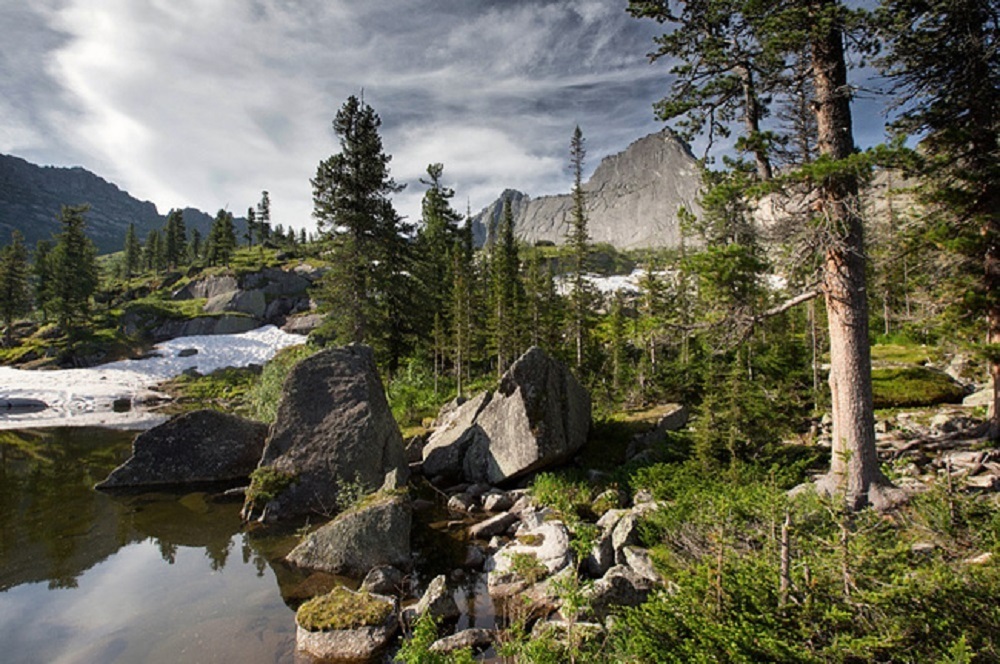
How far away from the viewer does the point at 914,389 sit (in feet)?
69.5

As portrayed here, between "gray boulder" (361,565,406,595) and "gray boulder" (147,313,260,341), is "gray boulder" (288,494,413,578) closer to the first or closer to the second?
"gray boulder" (361,565,406,595)

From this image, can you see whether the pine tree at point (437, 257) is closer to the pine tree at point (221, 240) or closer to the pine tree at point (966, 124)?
the pine tree at point (966, 124)

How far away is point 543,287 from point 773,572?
97.2 feet

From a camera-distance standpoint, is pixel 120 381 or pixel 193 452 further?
pixel 120 381

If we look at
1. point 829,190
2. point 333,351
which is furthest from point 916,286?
point 333,351

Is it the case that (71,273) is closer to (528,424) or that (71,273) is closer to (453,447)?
(453,447)

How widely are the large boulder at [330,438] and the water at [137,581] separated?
1.77m

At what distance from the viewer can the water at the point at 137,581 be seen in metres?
7.29

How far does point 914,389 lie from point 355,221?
95.2ft

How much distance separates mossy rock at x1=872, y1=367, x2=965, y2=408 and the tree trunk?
1416 cm

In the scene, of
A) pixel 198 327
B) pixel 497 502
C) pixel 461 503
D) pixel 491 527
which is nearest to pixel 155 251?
pixel 198 327

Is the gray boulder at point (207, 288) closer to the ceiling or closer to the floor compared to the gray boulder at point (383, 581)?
closer to the ceiling

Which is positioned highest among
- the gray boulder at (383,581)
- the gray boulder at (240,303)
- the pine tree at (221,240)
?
the pine tree at (221,240)

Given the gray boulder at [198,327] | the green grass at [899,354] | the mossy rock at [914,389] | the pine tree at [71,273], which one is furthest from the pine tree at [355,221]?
the pine tree at [71,273]
